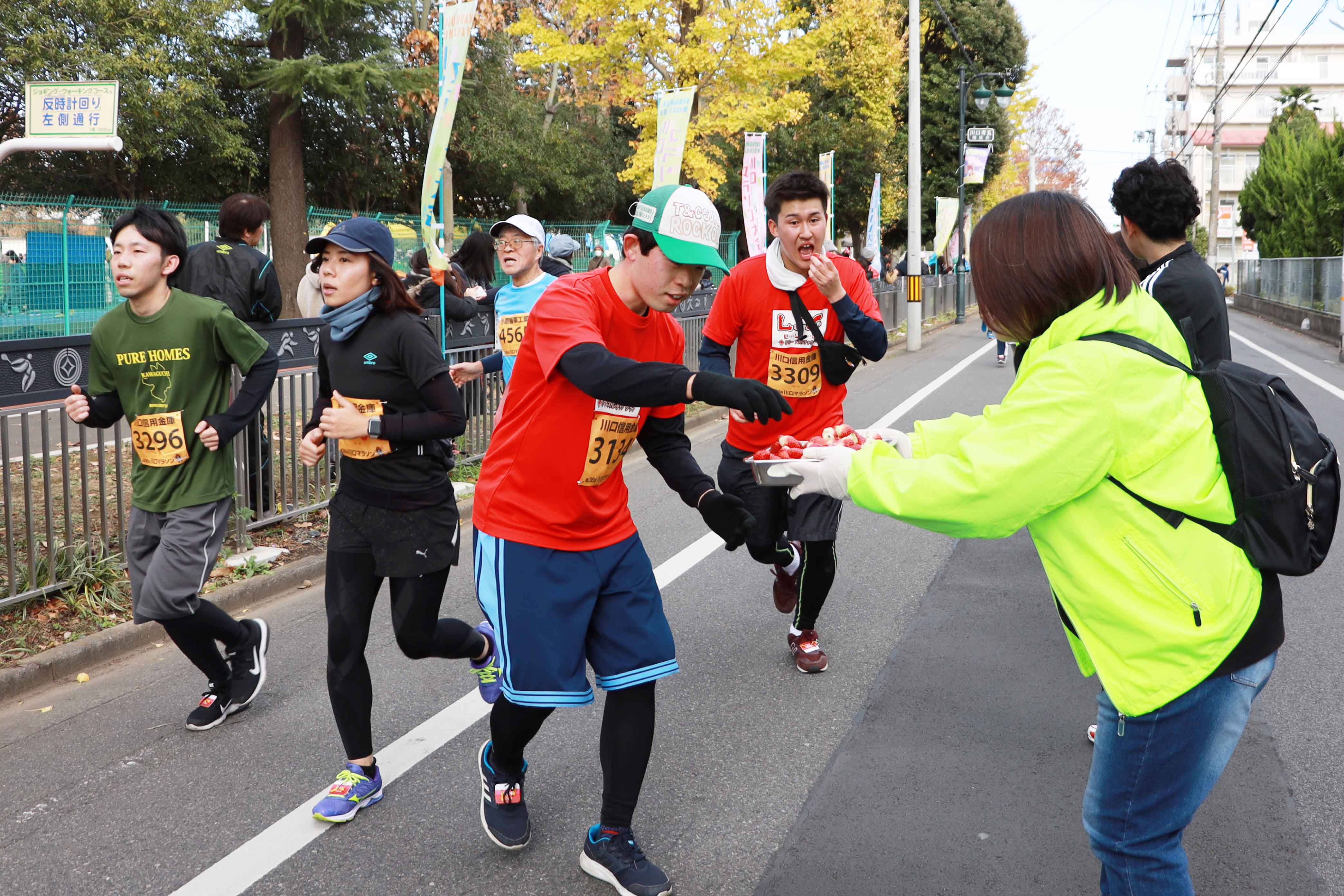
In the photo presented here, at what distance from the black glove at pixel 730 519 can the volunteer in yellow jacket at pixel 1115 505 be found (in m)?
0.70

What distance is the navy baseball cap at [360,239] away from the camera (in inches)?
138

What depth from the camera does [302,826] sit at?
3.49m

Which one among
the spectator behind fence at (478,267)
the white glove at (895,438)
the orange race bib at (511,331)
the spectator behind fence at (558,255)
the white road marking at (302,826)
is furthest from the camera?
the spectator behind fence at (478,267)

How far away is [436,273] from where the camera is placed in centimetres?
789

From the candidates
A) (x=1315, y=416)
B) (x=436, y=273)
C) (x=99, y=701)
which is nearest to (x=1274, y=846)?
(x=99, y=701)

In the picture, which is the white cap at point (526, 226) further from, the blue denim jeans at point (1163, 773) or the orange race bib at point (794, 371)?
the blue denim jeans at point (1163, 773)

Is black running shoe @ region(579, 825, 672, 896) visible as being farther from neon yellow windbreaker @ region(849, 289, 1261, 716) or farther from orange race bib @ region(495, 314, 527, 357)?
orange race bib @ region(495, 314, 527, 357)

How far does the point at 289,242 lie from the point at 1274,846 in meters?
21.1

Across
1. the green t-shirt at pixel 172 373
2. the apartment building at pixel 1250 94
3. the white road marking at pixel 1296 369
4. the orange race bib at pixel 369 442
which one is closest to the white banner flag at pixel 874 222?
the white road marking at pixel 1296 369

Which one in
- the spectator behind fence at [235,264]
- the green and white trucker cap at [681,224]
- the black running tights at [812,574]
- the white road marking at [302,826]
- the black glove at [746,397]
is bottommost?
the white road marking at [302,826]

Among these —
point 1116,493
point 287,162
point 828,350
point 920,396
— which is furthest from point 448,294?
point 287,162

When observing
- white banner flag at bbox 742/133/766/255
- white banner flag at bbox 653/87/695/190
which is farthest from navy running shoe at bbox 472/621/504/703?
white banner flag at bbox 742/133/766/255

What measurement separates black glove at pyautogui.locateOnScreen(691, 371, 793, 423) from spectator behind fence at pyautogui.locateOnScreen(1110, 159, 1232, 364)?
2.15 m

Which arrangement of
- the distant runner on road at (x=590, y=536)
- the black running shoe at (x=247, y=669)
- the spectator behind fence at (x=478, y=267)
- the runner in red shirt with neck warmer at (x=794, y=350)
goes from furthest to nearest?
1. the spectator behind fence at (x=478, y=267)
2. the runner in red shirt with neck warmer at (x=794, y=350)
3. the black running shoe at (x=247, y=669)
4. the distant runner on road at (x=590, y=536)
